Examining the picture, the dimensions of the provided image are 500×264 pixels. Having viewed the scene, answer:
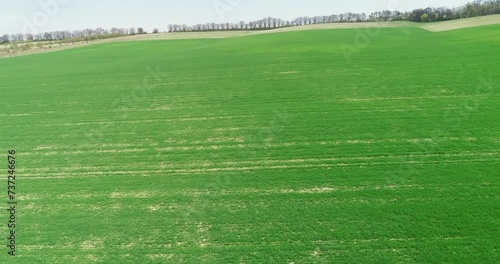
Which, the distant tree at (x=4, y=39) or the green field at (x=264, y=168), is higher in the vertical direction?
the distant tree at (x=4, y=39)

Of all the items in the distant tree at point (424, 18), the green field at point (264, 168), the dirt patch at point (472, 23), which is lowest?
the green field at point (264, 168)

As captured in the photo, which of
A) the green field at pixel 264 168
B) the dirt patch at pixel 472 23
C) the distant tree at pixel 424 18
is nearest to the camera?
the green field at pixel 264 168

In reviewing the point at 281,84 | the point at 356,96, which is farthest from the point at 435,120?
the point at 281,84

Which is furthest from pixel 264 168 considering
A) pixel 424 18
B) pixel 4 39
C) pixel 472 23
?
pixel 4 39

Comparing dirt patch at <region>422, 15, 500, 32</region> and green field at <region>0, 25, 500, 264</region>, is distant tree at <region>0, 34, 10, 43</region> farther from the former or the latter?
dirt patch at <region>422, 15, 500, 32</region>

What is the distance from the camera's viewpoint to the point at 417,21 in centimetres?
10356

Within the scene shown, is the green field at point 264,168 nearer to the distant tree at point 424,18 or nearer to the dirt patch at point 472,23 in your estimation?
the dirt patch at point 472,23

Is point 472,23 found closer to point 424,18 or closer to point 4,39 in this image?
point 424,18

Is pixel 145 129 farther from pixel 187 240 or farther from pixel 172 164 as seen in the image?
pixel 187 240

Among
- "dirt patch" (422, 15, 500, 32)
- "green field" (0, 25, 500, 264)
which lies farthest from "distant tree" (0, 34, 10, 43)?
"dirt patch" (422, 15, 500, 32)

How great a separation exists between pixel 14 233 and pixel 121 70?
30790 mm

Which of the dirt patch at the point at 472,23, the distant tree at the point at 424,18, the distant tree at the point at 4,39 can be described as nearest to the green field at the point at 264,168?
the dirt patch at the point at 472,23

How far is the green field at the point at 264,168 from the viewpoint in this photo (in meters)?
13.8

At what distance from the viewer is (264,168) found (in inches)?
746
